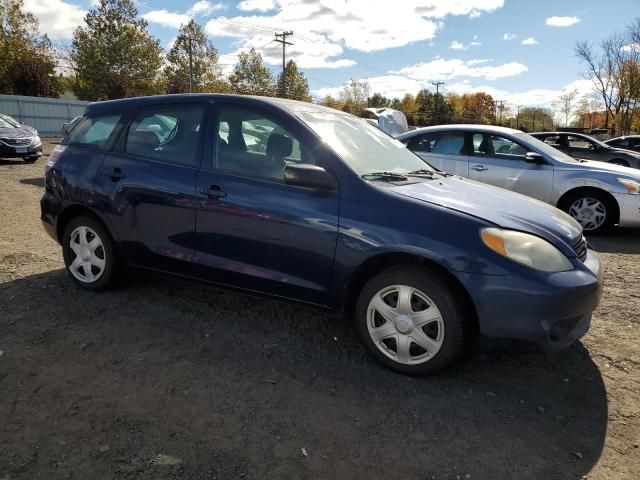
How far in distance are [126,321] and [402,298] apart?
211 centimetres

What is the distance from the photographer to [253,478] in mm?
2152

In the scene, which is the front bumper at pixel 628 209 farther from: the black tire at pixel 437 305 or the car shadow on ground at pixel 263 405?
the black tire at pixel 437 305

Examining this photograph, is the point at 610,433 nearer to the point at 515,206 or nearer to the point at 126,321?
the point at 515,206

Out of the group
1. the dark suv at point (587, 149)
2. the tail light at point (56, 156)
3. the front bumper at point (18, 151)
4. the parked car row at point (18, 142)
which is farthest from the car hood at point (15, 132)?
the dark suv at point (587, 149)

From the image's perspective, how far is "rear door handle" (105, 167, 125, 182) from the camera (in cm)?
391

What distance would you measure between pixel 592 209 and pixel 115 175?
6.32m

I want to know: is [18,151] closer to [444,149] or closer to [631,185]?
[444,149]

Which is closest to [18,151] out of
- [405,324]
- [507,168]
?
[507,168]

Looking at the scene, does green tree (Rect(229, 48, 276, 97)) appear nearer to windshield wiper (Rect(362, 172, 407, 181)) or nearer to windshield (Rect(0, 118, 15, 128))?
windshield (Rect(0, 118, 15, 128))

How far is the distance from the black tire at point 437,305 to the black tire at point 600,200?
5.15m

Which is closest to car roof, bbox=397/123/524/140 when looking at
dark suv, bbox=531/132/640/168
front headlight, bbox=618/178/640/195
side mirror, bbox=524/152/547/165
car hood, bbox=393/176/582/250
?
side mirror, bbox=524/152/547/165

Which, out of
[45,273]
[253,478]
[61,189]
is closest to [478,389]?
[253,478]

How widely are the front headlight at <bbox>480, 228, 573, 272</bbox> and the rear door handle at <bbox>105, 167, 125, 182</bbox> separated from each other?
2.77m

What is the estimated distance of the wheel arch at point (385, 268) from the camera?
9.32 feet
